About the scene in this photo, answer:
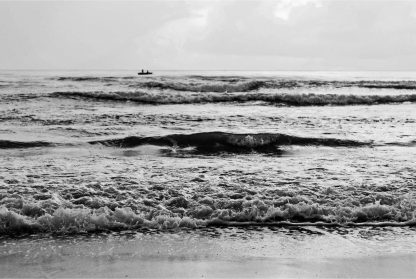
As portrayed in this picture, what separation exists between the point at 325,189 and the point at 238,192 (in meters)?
1.43

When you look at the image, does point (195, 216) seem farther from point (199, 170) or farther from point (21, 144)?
point (21, 144)

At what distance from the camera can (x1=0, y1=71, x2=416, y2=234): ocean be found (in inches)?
244

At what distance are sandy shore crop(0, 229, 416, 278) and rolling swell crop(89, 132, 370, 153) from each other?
6297mm

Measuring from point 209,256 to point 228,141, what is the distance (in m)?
7.96

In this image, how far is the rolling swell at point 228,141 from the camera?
12.2 metres

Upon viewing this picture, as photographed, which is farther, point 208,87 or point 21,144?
point 208,87

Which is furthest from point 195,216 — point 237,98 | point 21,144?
point 237,98

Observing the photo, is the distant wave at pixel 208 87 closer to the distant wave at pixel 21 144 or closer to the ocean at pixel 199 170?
the ocean at pixel 199 170

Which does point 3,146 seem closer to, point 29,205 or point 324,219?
point 29,205

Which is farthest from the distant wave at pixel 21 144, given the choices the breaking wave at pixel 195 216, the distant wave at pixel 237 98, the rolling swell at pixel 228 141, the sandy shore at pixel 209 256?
the distant wave at pixel 237 98

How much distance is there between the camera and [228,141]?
12.8m

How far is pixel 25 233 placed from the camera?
5625 millimetres

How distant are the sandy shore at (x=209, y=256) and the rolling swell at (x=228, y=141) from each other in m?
6.30

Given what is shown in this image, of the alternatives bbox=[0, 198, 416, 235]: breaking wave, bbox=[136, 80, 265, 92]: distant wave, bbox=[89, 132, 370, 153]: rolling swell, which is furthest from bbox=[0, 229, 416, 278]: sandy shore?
bbox=[136, 80, 265, 92]: distant wave
